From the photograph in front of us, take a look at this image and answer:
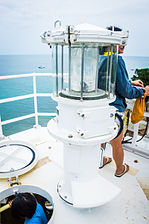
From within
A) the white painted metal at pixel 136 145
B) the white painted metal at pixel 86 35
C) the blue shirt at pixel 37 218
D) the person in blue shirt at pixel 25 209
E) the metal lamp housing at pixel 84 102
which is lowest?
the blue shirt at pixel 37 218

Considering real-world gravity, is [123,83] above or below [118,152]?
above

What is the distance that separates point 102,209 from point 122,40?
1160mm

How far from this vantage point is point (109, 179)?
5.07 feet

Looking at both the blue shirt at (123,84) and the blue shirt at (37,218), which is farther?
the blue shirt at (123,84)

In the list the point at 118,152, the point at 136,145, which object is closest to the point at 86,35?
the point at 118,152

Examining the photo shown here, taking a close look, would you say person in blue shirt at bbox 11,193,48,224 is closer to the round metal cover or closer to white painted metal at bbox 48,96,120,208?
white painted metal at bbox 48,96,120,208

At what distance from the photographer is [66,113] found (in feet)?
3.22

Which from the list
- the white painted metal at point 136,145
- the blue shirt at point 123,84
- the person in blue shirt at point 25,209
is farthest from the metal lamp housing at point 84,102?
the white painted metal at point 136,145

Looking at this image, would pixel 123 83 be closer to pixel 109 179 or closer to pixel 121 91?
pixel 121 91

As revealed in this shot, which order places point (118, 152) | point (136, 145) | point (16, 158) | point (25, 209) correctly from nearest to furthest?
point (25, 209), point (118, 152), point (16, 158), point (136, 145)

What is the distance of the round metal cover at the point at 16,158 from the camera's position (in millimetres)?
1488

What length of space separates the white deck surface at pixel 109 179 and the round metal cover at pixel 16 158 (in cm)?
8

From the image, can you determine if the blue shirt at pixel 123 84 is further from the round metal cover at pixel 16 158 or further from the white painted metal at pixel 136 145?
the round metal cover at pixel 16 158

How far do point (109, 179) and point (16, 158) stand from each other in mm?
929
